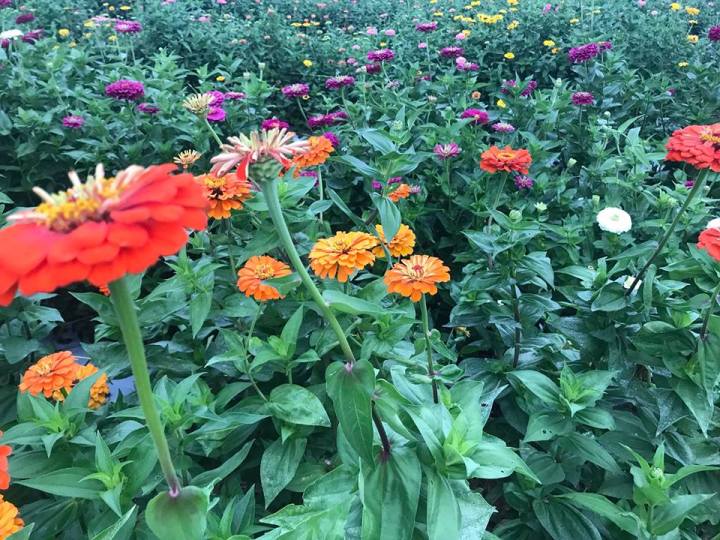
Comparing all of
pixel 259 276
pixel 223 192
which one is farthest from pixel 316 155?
pixel 259 276

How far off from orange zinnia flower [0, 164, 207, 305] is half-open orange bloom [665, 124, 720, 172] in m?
1.23

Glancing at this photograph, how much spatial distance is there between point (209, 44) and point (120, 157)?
2.05 meters

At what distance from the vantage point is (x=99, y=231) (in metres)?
0.47

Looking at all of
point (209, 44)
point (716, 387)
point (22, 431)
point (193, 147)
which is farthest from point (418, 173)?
point (209, 44)

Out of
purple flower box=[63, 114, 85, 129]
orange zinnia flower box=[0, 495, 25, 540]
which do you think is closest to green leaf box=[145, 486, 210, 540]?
orange zinnia flower box=[0, 495, 25, 540]

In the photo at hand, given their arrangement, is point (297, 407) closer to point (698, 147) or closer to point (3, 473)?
point (3, 473)

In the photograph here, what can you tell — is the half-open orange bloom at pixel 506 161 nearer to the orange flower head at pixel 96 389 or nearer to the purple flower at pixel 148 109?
the orange flower head at pixel 96 389

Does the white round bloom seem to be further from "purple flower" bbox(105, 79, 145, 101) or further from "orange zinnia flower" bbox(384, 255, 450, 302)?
"purple flower" bbox(105, 79, 145, 101)

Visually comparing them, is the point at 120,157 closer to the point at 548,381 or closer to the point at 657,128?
the point at 548,381

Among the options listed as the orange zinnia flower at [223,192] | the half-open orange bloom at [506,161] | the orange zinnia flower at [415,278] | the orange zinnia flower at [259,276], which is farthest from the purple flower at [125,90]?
the orange zinnia flower at [415,278]

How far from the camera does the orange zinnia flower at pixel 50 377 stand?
46.9 inches

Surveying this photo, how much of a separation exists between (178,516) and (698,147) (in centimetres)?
136

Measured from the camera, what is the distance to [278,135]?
83 cm

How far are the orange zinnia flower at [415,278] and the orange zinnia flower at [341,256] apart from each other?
0.07 m
